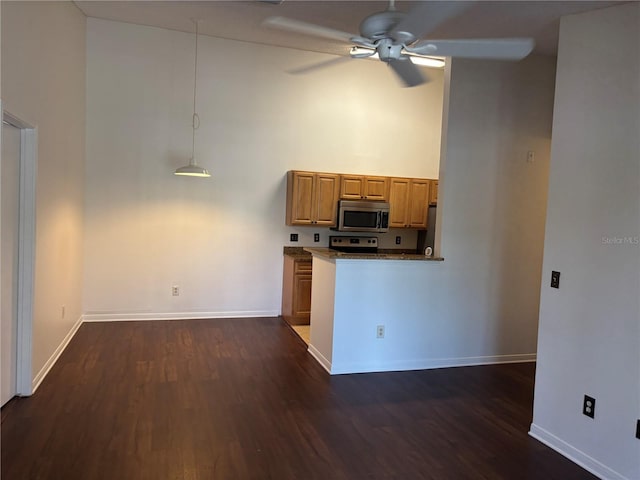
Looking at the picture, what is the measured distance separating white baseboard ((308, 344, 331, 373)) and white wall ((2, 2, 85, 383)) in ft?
7.56

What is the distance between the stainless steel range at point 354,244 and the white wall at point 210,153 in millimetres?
167

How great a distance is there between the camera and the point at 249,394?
3531 millimetres

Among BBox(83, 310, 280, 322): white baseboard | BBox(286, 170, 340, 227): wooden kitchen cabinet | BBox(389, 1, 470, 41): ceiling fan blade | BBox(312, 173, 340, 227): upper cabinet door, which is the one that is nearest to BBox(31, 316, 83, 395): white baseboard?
BBox(83, 310, 280, 322): white baseboard

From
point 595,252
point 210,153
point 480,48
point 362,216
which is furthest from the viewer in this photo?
point 362,216

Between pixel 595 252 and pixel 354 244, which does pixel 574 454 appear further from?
pixel 354 244

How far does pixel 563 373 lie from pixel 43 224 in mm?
3912

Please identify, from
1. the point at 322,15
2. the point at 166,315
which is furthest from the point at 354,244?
the point at 322,15

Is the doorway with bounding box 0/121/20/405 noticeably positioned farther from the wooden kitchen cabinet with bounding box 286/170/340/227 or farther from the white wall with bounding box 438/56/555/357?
the white wall with bounding box 438/56/555/357

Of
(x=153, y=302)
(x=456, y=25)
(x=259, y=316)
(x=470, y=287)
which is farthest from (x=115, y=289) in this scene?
(x=456, y=25)

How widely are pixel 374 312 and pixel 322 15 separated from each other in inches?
101

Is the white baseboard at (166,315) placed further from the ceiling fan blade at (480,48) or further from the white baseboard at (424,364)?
the ceiling fan blade at (480,48)

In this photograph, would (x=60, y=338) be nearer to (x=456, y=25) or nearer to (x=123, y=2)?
(x=123, y=2)

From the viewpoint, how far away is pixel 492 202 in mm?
4395

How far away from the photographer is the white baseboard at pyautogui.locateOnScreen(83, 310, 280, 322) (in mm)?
5414
